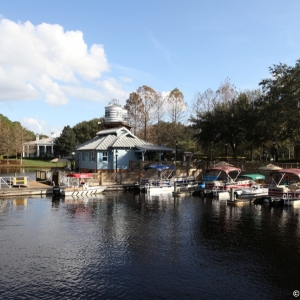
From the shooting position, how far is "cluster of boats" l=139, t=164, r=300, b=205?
3575 centimetres

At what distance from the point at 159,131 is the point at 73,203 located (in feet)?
133

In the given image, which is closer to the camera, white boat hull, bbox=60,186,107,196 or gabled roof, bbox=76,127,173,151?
white boat hull, bbox=60,186,107,196

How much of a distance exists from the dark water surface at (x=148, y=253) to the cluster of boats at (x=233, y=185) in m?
3.67

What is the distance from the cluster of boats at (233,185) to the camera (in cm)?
3575

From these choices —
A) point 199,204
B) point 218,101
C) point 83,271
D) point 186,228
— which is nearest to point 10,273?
point 83,271

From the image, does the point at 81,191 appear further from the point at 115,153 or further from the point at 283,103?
the point at 283,103

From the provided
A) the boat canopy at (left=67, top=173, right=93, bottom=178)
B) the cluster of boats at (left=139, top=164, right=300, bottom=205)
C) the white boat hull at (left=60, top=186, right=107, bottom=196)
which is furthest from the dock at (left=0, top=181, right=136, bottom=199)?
the cluster of boats at (left=139, top=164, right=300, bottom=205)

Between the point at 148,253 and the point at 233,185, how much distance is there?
25.3 metres

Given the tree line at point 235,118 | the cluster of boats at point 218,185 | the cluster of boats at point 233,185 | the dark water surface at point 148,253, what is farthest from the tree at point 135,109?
the dark water surface at point 148,253

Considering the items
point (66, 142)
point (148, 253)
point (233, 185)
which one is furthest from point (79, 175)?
point (66, 142)

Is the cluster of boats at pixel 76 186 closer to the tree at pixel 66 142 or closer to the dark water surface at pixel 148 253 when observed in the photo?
the dark water surface at pixel 148 253

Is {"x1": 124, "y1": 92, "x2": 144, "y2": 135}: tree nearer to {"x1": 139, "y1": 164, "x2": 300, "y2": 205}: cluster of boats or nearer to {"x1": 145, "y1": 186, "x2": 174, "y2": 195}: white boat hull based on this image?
{"x1": 139, "y1": 164, "x2": 300, "y2": 205}: cluster of boats

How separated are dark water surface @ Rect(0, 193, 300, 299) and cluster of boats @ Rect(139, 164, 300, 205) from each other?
367 centimetres

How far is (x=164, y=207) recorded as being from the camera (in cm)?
3384
